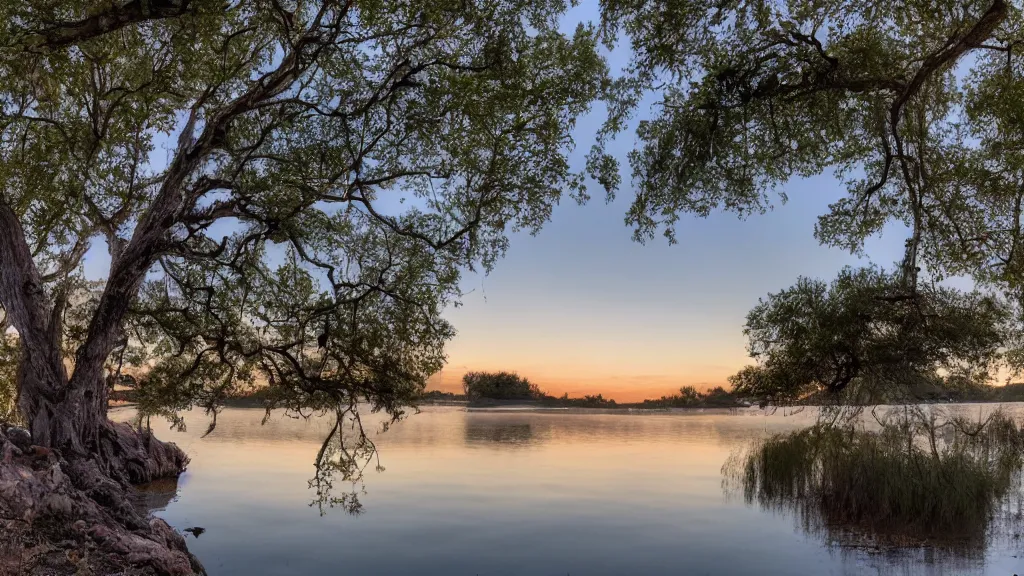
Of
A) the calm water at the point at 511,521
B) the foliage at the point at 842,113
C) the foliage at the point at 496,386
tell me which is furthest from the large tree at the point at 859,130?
the foliage at the point at 496,386

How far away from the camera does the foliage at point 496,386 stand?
70438 millimetres

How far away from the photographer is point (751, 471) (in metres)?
20.9

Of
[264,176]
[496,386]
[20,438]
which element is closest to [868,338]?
[264,176]

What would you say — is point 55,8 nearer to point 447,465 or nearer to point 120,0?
point 120,0

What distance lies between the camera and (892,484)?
1424 centimetres

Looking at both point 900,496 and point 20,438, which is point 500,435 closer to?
point 20,438

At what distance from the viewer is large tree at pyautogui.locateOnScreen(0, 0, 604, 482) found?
13.4 metres

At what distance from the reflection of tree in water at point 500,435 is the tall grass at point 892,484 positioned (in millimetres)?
17783

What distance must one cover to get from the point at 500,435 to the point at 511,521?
2177 centimetres

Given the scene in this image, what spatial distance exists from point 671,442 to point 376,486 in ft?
62.3

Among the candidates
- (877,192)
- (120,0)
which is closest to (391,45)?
(120,0)

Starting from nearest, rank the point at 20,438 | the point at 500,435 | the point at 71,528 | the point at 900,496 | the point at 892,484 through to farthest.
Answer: the point at 71,528 < the point at 900,496 < the point at 892,484 < the point at 20,438 < the point at 500,435

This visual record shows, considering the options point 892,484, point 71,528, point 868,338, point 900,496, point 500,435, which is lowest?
point 500,435

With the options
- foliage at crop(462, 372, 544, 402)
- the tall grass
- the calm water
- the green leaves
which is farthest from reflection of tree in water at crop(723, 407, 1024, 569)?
foliage at crop(462, 372, 544, 402)
